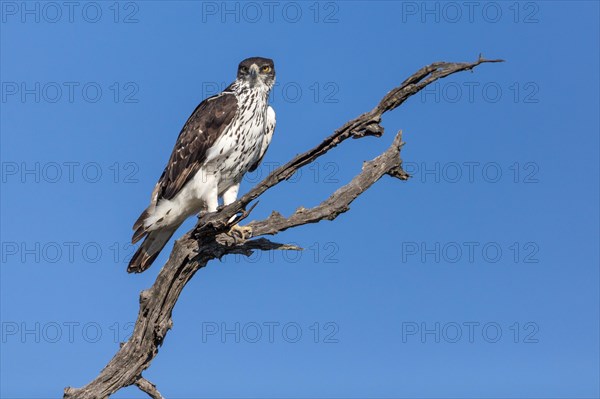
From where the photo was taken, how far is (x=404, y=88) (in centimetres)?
754

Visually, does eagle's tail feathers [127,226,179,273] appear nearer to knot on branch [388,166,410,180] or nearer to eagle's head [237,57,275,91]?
eagle's head [237,57,275,91]

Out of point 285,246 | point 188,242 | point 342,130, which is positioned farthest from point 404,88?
point 188,242

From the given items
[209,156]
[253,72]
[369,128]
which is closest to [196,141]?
[209,156]

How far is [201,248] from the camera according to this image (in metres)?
8.25

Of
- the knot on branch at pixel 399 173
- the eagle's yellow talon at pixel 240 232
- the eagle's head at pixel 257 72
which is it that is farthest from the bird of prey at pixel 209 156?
the knot on branch at pixel 399 173

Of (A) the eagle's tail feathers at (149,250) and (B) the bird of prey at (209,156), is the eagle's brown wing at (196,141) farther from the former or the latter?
(A) the eagle's tail feathers at (149,250)

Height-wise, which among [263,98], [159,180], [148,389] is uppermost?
[263,98]

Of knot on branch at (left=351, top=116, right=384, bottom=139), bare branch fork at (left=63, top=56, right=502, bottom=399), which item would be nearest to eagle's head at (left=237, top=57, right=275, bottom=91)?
bare branch fork at (left=63, top=56, right=502, bottom=399)

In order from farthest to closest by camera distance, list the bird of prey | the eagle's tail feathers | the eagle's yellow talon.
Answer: the eagle's tail feathers, the bird of prey, the eagle's yellow talon

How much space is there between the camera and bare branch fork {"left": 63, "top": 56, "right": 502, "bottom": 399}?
7.94 meters

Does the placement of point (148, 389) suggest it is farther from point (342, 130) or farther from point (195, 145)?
point (342, 130)

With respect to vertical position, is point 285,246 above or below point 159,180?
below

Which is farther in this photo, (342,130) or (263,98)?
(263,98)

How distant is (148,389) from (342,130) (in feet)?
10.8
